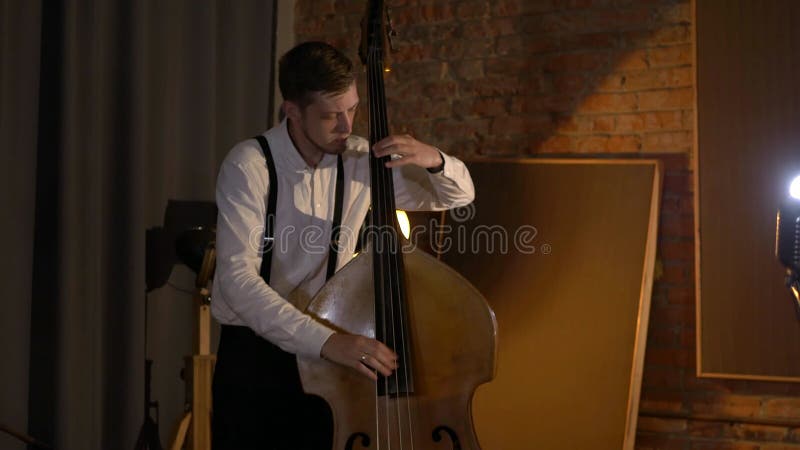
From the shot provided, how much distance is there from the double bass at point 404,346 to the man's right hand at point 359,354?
0.03 meters

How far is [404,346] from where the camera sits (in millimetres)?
1668

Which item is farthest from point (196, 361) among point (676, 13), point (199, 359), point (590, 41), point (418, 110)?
point (676, 13)

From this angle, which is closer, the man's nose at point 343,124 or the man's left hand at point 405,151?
the man's left hand at point 405,151

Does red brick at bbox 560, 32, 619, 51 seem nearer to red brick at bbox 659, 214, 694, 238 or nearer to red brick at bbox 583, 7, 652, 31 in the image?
red brick at bbox 583, 7, 652, 31

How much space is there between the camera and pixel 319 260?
1.89 meters

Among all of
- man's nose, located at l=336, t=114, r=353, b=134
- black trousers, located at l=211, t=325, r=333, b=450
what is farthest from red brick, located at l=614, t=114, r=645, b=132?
black trousers, located at l=211, t=325, r=333, b=450

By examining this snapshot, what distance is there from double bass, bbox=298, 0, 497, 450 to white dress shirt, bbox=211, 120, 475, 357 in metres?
0.09

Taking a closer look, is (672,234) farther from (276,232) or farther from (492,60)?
(276,232)

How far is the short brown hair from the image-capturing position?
189cm

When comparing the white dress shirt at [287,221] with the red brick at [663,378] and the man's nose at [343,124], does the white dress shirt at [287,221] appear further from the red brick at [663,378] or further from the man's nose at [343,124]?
the red brick at [663,378]

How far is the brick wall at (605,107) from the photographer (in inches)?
120

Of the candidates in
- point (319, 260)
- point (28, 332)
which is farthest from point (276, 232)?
point (28, 332)

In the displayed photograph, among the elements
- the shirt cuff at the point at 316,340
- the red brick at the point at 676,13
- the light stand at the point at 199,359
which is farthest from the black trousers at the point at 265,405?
the red brick at the point at 676,13

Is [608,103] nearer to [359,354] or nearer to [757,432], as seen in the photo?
[757,432]
